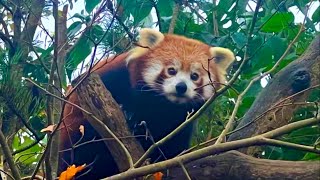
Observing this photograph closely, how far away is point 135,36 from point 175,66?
1.98 ft

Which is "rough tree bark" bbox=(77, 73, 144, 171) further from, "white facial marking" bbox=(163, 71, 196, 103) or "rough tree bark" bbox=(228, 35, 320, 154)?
"white facial marking" bbox=(163, 71, 196, 103)

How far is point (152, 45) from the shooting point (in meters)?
4.04

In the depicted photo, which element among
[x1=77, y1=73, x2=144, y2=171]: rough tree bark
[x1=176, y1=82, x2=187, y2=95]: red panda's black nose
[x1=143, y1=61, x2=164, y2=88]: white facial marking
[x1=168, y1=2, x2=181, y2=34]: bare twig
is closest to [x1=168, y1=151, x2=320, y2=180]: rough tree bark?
[x1=77, y1=73, x2=144, y2=171]: rough tree bark

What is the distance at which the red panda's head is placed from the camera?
383 cm

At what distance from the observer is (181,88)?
148 inches

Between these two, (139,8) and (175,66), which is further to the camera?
(175,66)

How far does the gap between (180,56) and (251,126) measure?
3.26 feet

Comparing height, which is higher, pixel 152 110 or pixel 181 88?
pixel 181 88

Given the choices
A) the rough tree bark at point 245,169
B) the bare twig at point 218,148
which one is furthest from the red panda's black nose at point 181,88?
the bare twig at point 218,148

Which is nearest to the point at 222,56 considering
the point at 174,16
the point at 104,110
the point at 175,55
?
the point at 175,55

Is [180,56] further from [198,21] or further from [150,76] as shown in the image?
[198,21]

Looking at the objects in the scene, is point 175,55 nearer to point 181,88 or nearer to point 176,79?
point 176,79

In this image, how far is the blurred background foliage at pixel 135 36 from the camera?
3055mm

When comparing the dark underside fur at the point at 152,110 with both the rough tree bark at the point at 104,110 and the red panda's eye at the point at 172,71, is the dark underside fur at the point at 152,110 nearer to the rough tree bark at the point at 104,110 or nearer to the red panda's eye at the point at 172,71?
the red panda's eye at the point at 172,71
